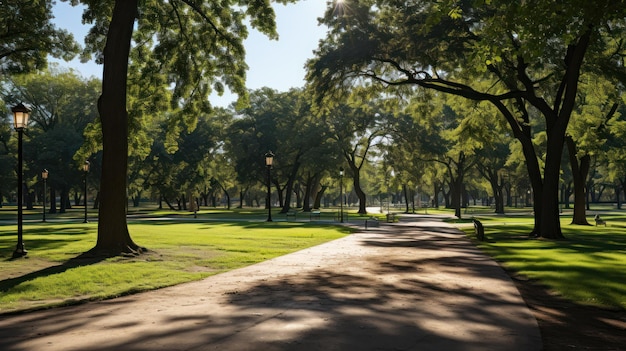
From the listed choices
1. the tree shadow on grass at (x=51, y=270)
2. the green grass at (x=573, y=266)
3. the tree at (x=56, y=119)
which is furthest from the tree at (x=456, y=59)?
the tree at (x=56, y=119)

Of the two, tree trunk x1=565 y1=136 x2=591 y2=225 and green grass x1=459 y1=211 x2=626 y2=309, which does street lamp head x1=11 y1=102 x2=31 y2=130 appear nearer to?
green grass x1=459 y1=211 x2=626 y2=309

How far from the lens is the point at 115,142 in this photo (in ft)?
48.5

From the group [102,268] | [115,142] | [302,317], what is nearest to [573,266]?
[302,317]

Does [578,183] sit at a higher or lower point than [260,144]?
lower

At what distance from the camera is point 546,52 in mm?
23844

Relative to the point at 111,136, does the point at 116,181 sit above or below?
below

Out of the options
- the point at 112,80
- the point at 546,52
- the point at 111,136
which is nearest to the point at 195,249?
the point at 111,136

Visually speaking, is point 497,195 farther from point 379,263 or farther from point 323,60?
point 379,263

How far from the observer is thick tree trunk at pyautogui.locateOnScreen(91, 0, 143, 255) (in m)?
14.5

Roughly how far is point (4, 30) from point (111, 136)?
10.9 meters

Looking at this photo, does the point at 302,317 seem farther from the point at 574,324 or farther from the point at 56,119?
the point at 56,119

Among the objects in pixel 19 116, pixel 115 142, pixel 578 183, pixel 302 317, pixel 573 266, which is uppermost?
pixel 19 116

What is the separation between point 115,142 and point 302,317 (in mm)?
10083

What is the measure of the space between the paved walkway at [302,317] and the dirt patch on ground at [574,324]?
23cm
